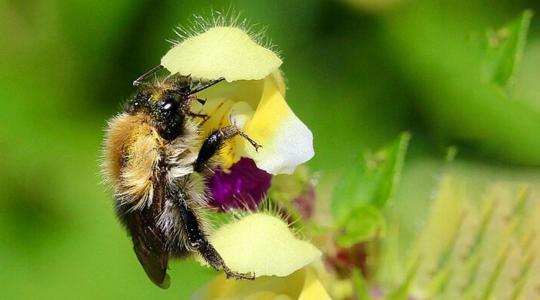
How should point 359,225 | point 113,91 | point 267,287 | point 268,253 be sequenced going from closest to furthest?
point 268,253, point 267,287, point 359,225, point 113,91

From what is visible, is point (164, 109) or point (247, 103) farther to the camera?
point (247, 103)

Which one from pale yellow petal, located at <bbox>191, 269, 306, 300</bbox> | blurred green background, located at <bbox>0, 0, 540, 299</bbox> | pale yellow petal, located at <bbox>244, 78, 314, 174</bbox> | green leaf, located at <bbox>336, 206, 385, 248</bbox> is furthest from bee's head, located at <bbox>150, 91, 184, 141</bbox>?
blurred green background, located at <bbox>0, 0, 540, 299</bbox>

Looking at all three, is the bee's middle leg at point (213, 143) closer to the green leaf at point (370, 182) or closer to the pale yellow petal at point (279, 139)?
the pale yellow petal at point (279, 139)

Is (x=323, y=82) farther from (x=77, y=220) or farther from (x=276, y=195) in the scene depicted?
(x=276, y=195)

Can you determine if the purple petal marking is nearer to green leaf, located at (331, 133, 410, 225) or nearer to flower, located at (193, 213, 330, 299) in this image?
flower, located at (193, 213, 330, 299)

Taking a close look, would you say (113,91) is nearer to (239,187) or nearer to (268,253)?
(239,187)

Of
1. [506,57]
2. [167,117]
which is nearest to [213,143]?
[167,117]
